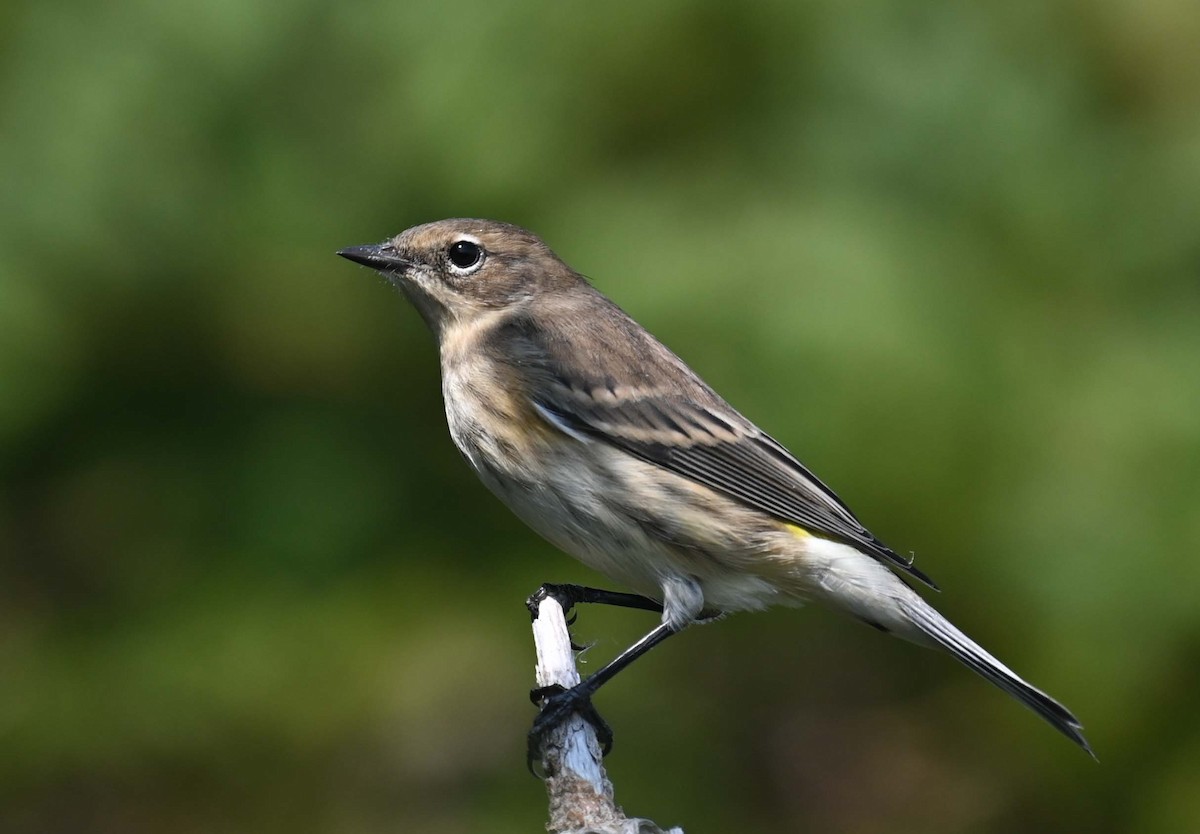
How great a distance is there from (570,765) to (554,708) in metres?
0.35

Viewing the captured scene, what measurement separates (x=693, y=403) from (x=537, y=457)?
64 cm

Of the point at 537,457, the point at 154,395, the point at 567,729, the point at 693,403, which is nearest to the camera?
the point at 567,729

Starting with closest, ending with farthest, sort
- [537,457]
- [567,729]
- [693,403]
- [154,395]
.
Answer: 1. [567,729]
2. [537,457]
3. [693,403]
4. [154,395]

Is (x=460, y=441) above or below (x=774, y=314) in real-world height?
below

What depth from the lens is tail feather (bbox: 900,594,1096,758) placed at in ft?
12.9

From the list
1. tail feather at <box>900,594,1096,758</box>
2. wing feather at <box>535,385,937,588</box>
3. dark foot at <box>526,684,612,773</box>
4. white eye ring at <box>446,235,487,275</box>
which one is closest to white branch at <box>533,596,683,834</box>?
dark foot at <box>526,684,612,773</box>

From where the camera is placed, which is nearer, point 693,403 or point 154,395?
point 693,403

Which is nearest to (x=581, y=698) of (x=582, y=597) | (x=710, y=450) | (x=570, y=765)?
(x=570, y=765)

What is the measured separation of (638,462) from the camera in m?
4.26

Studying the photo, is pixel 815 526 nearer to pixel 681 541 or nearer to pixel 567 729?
pixel 681 541

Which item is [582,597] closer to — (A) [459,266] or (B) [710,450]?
(B) [710,450]

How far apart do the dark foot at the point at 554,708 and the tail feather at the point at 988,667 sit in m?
0.97

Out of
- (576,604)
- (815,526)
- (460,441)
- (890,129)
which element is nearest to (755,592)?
(815,526)

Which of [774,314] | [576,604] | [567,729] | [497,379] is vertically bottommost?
[567,729]
